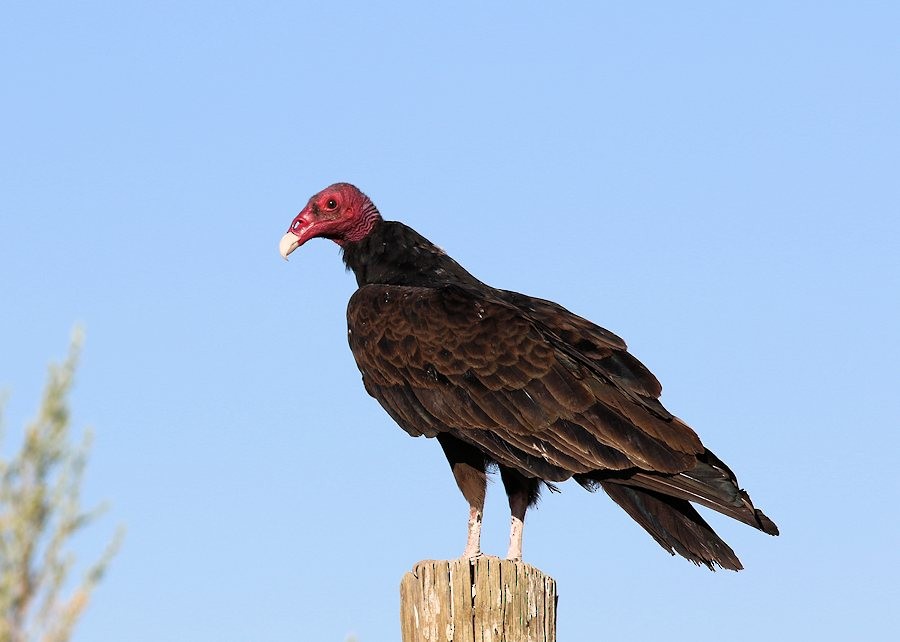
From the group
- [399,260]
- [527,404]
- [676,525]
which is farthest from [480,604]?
[399,260]

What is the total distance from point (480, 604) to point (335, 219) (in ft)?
10.1

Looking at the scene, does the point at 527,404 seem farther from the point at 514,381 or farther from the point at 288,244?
the point at 288,244

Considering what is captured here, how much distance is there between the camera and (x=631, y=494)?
468 cm

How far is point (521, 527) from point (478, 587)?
52.3 inches

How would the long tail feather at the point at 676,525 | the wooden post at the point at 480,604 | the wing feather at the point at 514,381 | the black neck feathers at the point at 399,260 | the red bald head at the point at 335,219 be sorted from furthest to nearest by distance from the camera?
the red bald head at the point at 335,219, the black neck feathers at the point at 399,260, the wing feather at the point at 514,381, the long tail feather at the point at 676,525, the wooden post at the point at 480,604

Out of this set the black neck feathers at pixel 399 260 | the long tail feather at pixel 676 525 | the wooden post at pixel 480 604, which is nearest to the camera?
the wooden post at pixel 480 604

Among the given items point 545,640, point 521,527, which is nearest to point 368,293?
point 521,527

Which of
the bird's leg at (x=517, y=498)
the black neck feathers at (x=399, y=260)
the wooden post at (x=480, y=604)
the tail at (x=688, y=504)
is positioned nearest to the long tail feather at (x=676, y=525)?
the tail at (x=688, y=504)

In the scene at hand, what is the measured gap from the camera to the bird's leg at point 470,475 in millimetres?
4918

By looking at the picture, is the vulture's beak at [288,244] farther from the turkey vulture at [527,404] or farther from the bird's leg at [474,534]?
the bird's leg at [474,534]

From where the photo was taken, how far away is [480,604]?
365 centimetres

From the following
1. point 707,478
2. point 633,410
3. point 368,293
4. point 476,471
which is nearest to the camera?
point 707,478

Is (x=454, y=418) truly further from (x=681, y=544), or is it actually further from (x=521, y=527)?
(x=681, y=544)

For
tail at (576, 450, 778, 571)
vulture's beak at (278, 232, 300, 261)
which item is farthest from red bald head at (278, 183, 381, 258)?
tail at (576, 450, 778, 571)
